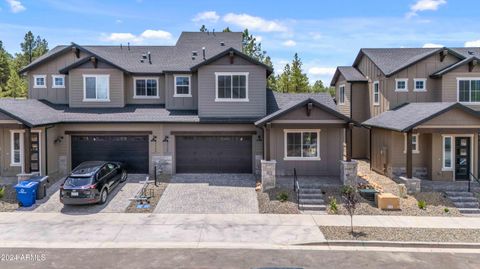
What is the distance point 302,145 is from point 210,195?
594cm

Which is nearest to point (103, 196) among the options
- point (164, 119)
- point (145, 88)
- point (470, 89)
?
point (164, 119)

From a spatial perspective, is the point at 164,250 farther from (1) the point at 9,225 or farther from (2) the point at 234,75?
(2) the point at 234,75

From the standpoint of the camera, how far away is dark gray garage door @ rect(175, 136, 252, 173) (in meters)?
21.7

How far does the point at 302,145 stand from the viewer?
20391mm

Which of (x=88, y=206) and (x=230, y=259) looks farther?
(x=88, y=206)

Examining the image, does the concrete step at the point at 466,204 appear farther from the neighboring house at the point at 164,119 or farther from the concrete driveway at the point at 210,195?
the concrete driveway at the point at 210,195

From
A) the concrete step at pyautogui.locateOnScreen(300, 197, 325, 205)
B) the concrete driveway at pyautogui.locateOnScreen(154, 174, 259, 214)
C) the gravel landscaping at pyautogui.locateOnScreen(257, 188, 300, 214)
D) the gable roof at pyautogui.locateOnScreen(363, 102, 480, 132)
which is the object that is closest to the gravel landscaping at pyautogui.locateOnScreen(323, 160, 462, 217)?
the concrete step at pyautogui.locateOnScreen(300, 197, 325, 205)

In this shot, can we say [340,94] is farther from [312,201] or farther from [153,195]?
[153,195]

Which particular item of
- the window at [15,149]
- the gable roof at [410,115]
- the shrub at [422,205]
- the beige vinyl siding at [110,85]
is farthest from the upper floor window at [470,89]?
the window at [15,149]

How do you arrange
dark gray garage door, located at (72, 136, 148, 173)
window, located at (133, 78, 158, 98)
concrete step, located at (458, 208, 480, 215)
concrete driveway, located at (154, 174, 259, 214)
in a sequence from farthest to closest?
window, located at (133, 78, 158, 98) → dark gray garage door, located at (72, 136, 148, 173) → concrete driveway, located at (154, 174, 259, 214) → concrete step, located at (458, 208, 480, 215)

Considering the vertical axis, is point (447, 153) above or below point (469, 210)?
above

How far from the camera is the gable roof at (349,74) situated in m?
27.7

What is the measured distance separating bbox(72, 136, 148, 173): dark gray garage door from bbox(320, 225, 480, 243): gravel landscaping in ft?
39.1

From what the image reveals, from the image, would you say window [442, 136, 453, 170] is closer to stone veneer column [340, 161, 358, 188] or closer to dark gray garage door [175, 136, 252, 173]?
stone veneer column [340, 161, 358, 188]
